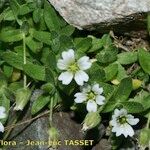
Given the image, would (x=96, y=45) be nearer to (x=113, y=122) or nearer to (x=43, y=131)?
(x=113, y=122)

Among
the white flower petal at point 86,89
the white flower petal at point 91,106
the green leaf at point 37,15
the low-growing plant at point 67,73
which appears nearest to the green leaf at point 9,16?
the low-growing plant at point 67,73

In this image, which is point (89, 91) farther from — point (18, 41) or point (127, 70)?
point (18, 41)

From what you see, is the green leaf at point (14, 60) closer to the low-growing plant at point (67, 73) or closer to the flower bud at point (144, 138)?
the low-growing plant at point (67, 73)

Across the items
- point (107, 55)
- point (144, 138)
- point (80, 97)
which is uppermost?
point (107, 55)

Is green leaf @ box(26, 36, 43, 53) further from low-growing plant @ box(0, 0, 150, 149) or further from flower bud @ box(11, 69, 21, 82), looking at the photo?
flower bud @ box(11, 69, 21, 82)

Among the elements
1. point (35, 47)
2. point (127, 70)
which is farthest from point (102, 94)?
point (35, 47)

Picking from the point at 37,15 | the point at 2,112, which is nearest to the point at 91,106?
the point at 2,112
